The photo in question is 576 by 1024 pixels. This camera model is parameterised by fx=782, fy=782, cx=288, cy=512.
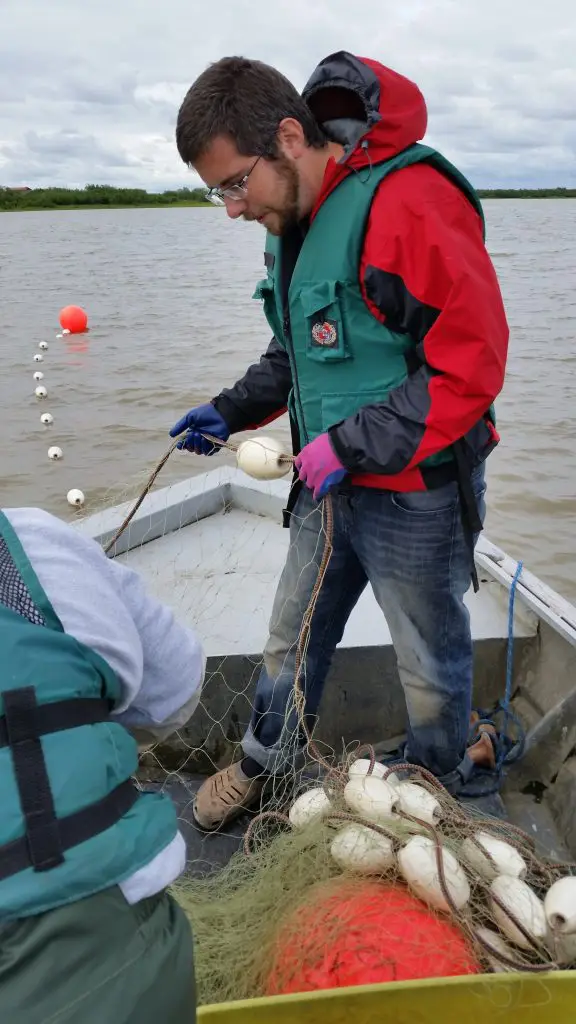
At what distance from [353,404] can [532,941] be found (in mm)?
1345

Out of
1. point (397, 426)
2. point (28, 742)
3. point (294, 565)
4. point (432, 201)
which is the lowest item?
point (294, 565)

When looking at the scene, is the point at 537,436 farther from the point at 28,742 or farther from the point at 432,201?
the point at 28,742

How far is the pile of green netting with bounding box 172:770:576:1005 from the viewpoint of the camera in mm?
1642

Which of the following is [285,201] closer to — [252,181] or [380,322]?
[252,181]

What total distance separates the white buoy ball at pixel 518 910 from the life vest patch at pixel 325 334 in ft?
4.56

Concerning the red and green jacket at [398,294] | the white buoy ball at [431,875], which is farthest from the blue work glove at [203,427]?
the white buoy ball at [431,875]

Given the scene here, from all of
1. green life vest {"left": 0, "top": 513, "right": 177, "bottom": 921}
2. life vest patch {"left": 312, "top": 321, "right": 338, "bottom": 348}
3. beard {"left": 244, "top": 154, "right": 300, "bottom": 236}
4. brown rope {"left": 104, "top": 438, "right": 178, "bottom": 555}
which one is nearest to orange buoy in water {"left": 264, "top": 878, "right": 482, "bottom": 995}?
green life vest {"left": 0, "top": 513, "right": 177, "bottom": 921}

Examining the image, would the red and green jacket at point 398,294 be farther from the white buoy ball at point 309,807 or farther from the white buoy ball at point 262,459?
the white buoy ball at point 309,807

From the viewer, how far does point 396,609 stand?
2.20m

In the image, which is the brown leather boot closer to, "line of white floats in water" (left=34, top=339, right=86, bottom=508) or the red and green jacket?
the red and green jacket

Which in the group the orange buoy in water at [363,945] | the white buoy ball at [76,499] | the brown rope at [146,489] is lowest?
the white buoy ball at [76,499]

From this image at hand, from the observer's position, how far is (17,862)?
95 cm

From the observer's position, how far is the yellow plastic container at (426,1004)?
1.49 m

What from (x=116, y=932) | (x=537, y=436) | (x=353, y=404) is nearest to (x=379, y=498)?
(x=353, y=404)
